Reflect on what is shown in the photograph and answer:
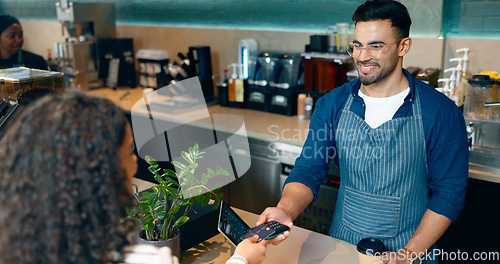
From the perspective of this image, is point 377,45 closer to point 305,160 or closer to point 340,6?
point 305,160

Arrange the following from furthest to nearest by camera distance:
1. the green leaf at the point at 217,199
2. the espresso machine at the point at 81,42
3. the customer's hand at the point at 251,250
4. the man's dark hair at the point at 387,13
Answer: the espresso machine at the point at 81,42 → the man's dark hair at the point at 387,13 → the green leaf at the point at 217,199 → the customer's hand at the point at 251,250

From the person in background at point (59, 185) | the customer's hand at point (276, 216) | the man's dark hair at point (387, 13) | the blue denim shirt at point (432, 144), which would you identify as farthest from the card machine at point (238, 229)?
the man's dark hair at point (387, 13)

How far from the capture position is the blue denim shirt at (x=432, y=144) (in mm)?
1675

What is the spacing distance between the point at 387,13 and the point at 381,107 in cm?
36

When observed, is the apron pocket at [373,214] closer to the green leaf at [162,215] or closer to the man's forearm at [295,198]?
the man's forearm at [295,198]

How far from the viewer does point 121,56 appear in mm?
4523

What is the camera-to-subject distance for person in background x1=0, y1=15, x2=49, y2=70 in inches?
138

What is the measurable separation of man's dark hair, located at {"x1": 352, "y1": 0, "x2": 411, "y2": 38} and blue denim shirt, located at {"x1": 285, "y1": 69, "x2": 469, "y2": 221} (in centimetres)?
22

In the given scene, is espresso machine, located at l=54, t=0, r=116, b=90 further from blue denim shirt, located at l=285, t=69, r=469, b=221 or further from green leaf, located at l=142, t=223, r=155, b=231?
green leaf, located at l=142, t=223, r=155, b=231

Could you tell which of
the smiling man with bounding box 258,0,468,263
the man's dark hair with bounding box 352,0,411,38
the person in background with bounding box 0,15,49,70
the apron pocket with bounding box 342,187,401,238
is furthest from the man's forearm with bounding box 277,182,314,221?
the person in background with bounding box 0,15,49,70

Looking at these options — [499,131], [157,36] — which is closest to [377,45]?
[499,131]

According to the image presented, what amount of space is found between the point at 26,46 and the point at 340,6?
400 cm

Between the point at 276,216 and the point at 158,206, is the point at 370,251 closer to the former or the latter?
the point at 276,216

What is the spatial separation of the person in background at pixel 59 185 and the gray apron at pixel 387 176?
1.23m
